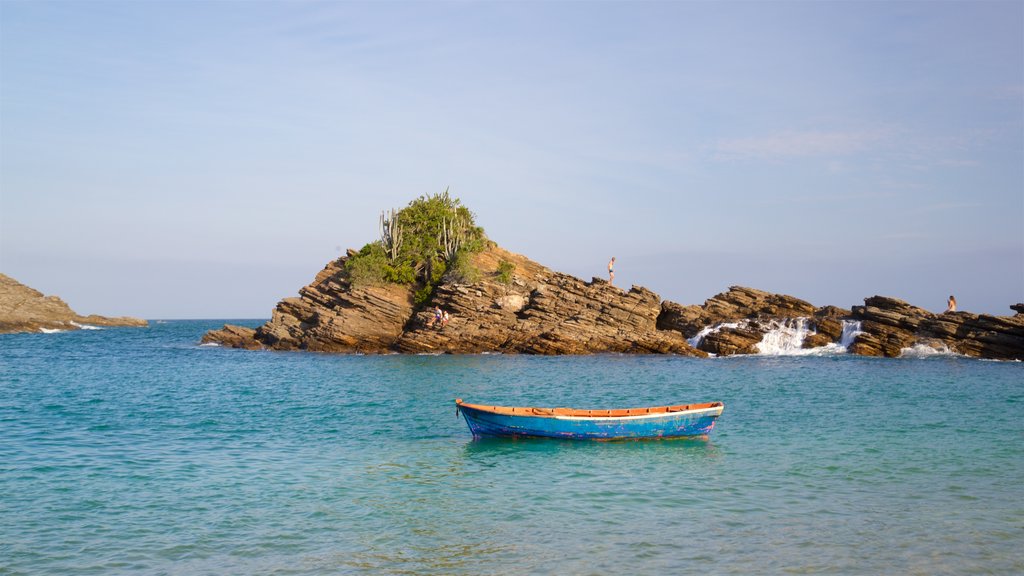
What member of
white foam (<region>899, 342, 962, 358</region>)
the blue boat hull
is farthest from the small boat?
white foam (<region>899, 342, 962, 358</region>)

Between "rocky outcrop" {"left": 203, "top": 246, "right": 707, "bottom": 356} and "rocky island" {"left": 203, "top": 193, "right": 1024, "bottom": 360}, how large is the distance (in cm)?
10

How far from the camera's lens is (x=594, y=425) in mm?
24531

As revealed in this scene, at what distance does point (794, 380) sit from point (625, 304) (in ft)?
77.3

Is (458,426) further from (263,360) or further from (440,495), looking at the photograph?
(263,360)

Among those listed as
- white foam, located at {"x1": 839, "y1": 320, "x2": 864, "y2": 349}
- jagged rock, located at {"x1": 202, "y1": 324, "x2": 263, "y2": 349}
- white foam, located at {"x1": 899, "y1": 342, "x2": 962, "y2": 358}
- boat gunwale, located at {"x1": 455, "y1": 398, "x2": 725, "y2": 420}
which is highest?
white foam, located at {"x1": 839, "y1": 320, "x2": 864, "y2": 349}

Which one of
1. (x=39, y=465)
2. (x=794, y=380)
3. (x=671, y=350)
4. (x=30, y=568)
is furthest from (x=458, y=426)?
(x=671, y=350)

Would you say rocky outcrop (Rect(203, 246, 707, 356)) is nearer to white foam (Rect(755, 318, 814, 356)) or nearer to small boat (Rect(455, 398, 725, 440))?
white foam (Rect(755, 318, 814, 356))

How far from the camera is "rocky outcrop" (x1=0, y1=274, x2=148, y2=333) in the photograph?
388ft

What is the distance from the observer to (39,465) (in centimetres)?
2131

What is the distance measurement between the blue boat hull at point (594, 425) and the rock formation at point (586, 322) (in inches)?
1391

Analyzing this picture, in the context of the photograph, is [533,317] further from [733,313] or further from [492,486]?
[492,486]

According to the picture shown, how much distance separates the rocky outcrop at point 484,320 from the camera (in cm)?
6178

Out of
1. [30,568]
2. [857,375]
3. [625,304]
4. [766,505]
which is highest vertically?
[625,304]

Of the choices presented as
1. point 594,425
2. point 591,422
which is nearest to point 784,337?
point 594,425
